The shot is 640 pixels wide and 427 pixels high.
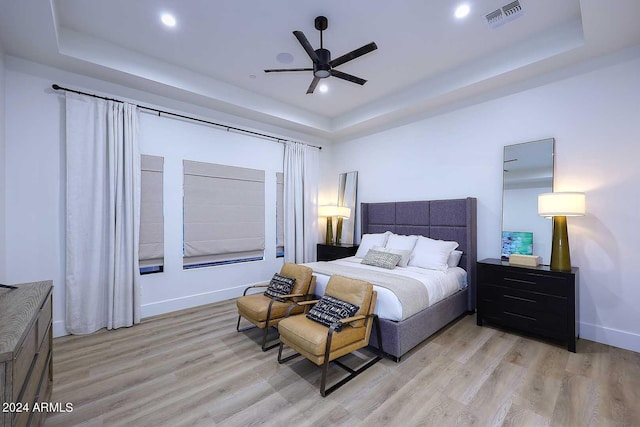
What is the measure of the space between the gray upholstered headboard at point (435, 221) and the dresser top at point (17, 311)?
421cm

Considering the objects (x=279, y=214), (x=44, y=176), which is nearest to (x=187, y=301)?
(x=279, y=214)

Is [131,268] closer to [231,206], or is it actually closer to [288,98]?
[231,206]

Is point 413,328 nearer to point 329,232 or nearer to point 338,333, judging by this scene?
point 338,333

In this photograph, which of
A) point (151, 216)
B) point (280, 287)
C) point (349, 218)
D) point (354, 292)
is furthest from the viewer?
point (349, 218)

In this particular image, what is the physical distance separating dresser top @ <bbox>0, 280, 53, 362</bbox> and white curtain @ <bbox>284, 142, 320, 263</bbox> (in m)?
3.51

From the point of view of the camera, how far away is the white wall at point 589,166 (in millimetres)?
2824

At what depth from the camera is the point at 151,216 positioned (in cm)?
373

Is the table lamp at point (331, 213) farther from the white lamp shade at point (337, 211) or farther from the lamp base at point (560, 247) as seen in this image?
the lamp base at point (560, 247)

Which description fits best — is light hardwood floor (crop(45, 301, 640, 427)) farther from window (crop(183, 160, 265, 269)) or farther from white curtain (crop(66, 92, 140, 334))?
window (crop(183, 160, 265, 269))

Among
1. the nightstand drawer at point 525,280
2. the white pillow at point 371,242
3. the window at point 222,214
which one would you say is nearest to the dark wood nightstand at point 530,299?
the nightstand drawer at point 525,280

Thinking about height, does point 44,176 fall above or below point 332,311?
above

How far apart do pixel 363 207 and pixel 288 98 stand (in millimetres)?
2329

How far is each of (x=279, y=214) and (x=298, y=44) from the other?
282 cm

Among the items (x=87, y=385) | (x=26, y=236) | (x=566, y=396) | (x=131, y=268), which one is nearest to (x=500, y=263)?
(x=566, y=396)
